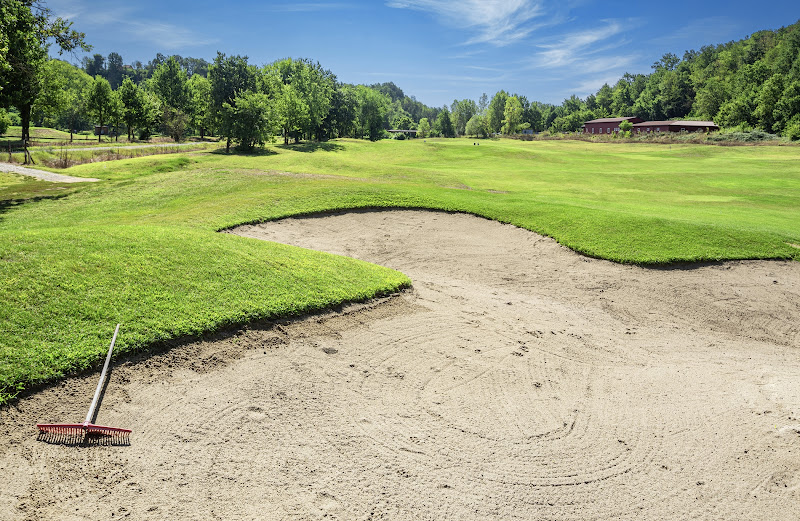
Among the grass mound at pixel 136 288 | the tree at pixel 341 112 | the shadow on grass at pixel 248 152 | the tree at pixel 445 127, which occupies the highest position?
the tree at pixel 445 127

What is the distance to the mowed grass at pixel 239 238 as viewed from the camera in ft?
28.6

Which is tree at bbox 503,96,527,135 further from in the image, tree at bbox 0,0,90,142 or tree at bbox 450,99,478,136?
tree at bbox 0,0,90,142

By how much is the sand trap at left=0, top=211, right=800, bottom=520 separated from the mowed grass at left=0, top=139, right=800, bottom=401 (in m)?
0.85

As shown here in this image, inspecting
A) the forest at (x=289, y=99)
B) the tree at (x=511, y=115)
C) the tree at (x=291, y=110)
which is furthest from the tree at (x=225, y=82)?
the tree at (x=511, y=115)

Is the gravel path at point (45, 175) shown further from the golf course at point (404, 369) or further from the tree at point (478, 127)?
the tree at point (478, 127)

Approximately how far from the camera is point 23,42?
24.2 m

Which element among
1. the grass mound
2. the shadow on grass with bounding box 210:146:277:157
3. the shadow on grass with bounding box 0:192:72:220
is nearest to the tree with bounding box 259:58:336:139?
the shadow on grass with bounding box 210:146:277:157

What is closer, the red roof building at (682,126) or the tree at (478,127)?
the red roof building at (682,126)

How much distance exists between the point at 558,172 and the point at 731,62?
13402 cm

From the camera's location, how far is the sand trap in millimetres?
5867

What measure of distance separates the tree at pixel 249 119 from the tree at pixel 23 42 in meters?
25.8

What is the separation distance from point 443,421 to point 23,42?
97.9 ft

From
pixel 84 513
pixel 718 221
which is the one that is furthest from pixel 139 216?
pixel 718 221

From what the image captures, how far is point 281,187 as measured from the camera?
2508cm
